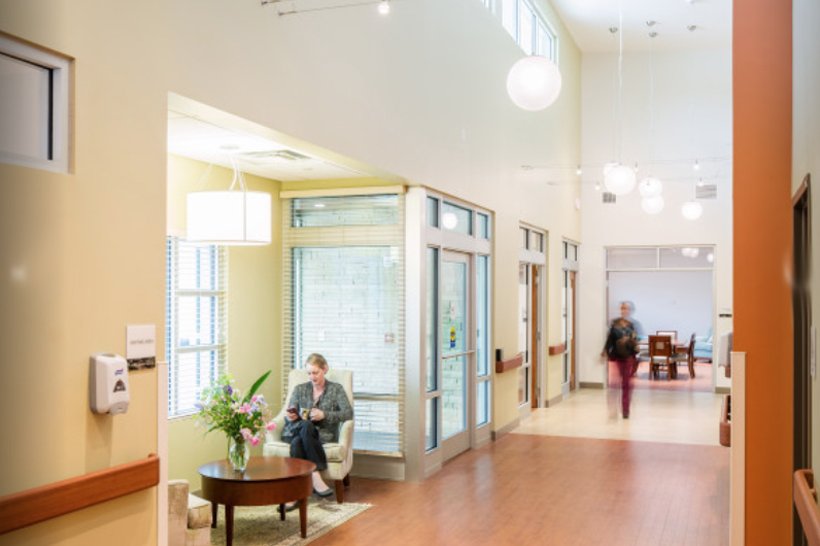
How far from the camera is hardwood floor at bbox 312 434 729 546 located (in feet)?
19.9

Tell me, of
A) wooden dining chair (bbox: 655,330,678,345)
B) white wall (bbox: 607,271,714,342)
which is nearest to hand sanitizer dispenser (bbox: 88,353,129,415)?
wooden dining chair (bbox: 655,330,678,345)

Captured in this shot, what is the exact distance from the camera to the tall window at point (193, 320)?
661 cm

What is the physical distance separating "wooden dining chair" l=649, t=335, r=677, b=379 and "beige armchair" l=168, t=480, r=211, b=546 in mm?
13242

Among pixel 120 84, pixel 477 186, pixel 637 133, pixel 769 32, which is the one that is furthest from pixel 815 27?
pixel 637 133

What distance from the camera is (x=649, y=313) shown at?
2192 centimetres

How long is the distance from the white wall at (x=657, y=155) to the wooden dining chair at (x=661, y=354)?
2.11 m

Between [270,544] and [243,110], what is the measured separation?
2.97 meters

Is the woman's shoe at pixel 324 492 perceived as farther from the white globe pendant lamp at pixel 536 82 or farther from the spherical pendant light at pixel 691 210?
the spherical pendant light at pixel 691 210

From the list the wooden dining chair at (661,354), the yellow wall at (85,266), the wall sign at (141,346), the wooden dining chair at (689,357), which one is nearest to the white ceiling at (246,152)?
the yellow wall at (85,266)

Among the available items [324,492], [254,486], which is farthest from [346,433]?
[254,486]

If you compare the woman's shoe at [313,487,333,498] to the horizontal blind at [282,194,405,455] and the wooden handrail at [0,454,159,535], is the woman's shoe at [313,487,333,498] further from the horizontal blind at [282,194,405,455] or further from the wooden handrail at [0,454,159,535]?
the wooden handrail at [0,454,159,535]

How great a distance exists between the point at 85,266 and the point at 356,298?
4.30m

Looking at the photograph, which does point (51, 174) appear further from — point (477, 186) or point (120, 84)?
point (477, 186)

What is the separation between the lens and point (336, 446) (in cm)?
692
